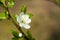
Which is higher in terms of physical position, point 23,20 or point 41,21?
point 23,20

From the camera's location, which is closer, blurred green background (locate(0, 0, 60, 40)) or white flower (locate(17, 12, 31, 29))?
white flower (locate(17, 12, 31, 29))

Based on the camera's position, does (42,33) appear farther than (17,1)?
No

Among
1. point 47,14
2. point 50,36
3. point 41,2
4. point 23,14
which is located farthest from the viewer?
point 41,2

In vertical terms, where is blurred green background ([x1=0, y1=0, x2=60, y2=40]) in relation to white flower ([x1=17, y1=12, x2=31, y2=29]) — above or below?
below

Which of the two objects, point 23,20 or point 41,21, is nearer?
point 23,20

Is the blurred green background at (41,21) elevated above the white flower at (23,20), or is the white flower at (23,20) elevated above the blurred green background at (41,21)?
the white flower at (23,20)

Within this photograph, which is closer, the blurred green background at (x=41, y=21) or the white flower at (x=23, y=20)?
the white flower at (x=23, y=20)

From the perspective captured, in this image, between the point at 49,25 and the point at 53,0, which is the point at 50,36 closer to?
the point at 49,25

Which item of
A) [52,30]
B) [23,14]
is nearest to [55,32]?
[52,30]
